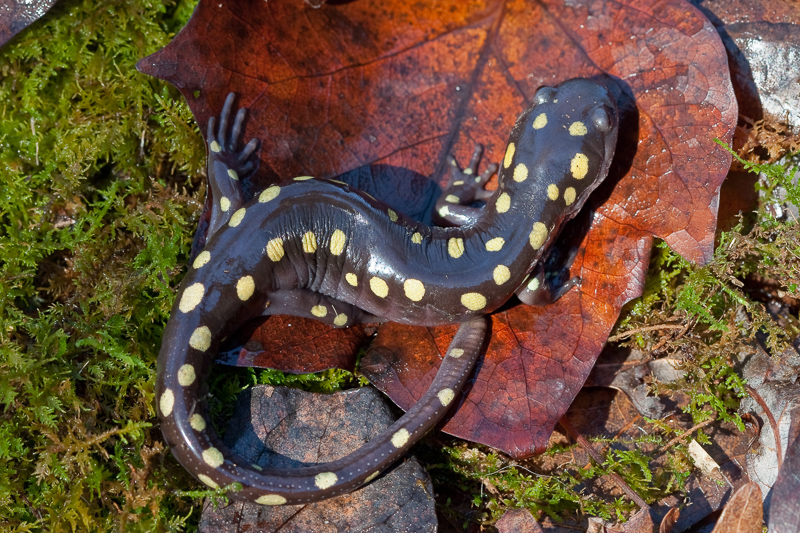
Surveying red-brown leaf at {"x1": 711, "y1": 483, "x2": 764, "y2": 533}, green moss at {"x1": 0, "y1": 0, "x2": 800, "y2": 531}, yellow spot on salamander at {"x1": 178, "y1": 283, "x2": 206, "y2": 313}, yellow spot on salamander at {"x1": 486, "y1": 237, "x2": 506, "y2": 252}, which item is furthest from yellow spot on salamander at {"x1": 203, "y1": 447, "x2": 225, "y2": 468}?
red-brown leaf at {"x1": 711, "y1": 483, "x2": 764, "y2": 533}

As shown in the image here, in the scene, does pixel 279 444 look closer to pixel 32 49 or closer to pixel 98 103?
pixel 98 103

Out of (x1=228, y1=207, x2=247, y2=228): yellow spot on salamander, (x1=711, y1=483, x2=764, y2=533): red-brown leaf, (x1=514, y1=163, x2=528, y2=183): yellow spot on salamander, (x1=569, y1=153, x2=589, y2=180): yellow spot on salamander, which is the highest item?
(x1=228, y1=207, x2=247, y2=228): yellow spot on salamander

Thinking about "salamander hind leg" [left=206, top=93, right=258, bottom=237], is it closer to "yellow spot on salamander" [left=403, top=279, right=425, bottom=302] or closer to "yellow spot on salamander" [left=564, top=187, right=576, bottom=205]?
"yellow spot on salamander" [left=403, top=279, right=425, bottom=302]

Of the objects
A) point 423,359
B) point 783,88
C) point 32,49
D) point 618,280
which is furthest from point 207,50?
point 783,88

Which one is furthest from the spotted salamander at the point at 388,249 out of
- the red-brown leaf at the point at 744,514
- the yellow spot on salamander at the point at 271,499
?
the red-brown leaf at the point at 744,514

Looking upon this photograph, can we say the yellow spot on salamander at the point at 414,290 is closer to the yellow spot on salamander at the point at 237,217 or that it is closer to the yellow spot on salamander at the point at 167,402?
the yellow spot on salamander at the point at 237,217

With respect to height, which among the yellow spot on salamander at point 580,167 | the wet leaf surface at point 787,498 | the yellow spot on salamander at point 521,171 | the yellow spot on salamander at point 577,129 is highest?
the yellow spot on salamander at point 577,129

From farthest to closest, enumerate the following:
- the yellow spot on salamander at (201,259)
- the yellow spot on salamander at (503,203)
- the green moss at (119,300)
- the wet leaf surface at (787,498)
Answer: the yellow spot on salamander at (503,203), the yellow spot on salamander at (201,259), the green moss at (119,300), the wet leaf surface at (787,498)
